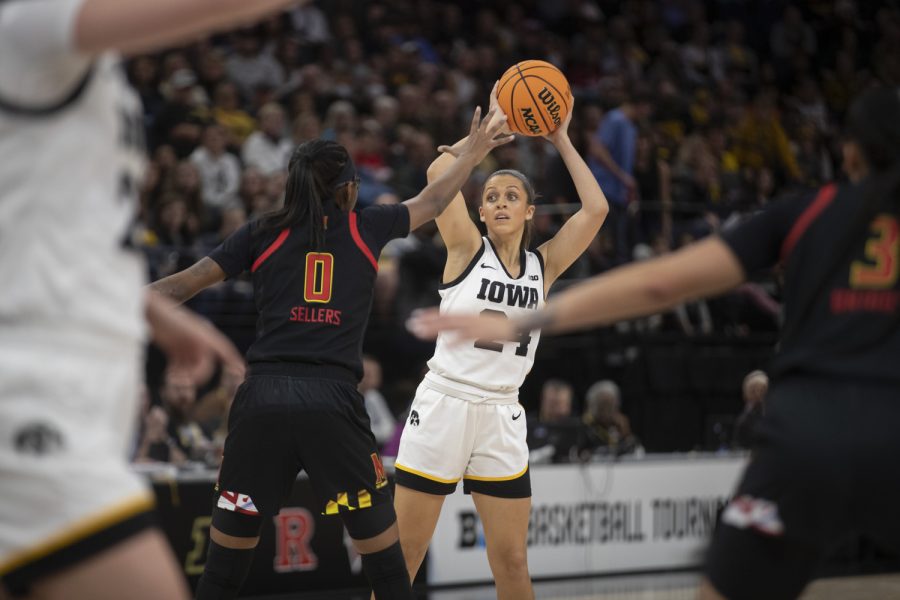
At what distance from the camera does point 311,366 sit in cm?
488

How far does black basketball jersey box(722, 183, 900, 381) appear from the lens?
9.45 ft

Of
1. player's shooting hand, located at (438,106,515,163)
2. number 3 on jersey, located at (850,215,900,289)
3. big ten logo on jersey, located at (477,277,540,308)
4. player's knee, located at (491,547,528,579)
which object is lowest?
player's knee, located at (491,547,528,579)

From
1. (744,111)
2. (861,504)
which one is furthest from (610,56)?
(861,504)

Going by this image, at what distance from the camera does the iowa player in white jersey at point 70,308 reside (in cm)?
Answer: 235

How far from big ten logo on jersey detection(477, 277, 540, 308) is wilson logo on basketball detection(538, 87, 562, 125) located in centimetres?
86

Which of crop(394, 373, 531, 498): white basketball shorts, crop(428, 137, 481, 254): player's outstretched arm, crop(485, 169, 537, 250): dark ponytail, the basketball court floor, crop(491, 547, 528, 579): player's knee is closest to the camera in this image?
crop(491, 547, 528, 579): player's knee

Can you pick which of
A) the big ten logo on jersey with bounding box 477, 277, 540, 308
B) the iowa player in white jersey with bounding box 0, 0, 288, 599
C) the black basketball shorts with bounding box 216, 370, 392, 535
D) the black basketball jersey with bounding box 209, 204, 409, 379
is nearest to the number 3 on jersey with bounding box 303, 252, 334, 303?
the black basketball jersey with bounding box 209, 204, 409, 379

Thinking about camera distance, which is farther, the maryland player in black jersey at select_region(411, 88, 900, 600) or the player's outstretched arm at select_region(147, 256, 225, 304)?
the player's outstretched arm at select_region(147, 256, 225, 304)

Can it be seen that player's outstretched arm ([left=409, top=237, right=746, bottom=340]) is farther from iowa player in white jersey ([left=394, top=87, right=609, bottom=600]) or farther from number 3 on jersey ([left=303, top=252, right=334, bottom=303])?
iowa player in white jersey ([left=394, top=87, right=609, bottom=600])

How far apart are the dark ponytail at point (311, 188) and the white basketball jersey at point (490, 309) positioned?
107 cm

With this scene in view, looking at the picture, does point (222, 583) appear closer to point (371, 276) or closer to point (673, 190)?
point (371, 276)

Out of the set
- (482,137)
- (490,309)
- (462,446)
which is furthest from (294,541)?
(482,137)

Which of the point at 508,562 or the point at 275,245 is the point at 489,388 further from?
the point at 275,245

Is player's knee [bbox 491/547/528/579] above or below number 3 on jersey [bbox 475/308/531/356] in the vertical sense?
below
